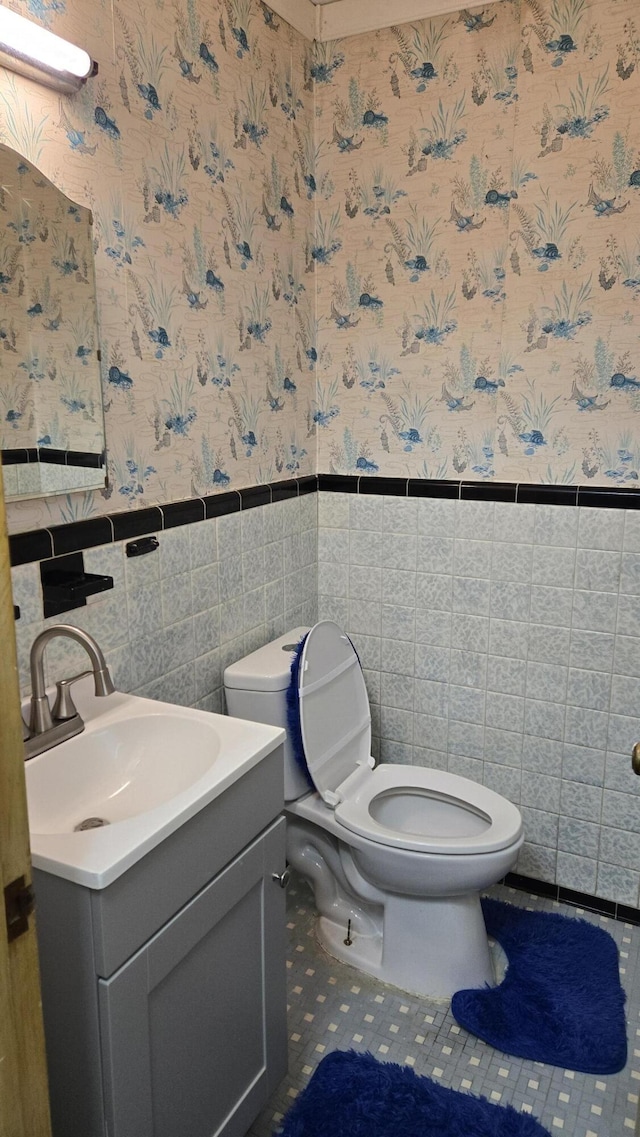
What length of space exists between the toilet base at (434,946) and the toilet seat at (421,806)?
174mm

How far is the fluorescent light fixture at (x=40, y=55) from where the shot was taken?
4.08 feet

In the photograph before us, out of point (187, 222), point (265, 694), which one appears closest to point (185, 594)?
point (265, 694)

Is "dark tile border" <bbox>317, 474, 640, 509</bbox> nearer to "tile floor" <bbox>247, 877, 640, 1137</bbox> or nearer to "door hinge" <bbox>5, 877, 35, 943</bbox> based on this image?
"tile floor" <bbox>247, 877, 640, 1137</bbox>

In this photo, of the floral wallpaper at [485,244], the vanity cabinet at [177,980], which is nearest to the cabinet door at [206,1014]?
the vanity cabinet at [177,980]

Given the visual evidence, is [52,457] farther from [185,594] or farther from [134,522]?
[185,594]

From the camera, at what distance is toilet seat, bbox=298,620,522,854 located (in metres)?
1.97

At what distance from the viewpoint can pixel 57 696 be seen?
1.43 metres

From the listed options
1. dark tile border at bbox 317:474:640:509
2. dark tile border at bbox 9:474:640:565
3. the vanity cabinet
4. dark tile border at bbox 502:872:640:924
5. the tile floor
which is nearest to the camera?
the vanity cabinet

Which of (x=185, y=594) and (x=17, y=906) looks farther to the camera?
(x=185, y=594)

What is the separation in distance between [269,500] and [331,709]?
61 centimetres

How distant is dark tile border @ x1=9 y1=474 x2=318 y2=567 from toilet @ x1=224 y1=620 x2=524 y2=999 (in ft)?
1.31

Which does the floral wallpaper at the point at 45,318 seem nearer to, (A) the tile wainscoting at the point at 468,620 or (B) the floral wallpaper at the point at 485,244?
(A) the tile wainscoting at the point at 468,620

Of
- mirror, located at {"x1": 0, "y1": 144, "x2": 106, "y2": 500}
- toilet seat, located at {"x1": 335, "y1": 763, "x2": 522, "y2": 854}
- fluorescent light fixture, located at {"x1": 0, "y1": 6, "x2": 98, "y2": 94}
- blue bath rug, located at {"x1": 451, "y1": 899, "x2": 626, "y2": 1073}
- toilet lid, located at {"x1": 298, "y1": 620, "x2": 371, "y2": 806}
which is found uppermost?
fluorescent light fixture, located at {"x1": 0, "y1": 6, "x2": 98, "y2": 94}

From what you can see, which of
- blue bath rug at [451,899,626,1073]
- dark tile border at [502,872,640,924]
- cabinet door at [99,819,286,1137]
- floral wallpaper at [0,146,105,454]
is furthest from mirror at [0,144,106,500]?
dark tile border at [502,872,640,924]
